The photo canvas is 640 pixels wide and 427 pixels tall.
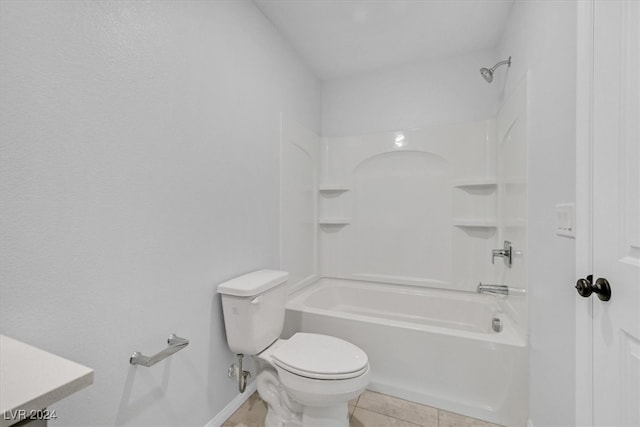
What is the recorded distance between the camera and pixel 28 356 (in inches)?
23.0

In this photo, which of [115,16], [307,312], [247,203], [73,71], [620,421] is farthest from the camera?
[307,312]

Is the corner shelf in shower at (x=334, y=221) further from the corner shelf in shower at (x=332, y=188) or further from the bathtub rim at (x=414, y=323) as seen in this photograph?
the bathtub rim at (x=414, y=323)

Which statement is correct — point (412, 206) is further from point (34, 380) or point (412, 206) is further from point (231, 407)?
point (34, 380)

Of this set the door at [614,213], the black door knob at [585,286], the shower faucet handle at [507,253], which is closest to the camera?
the door at [614,213]

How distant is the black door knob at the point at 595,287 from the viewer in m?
0.82

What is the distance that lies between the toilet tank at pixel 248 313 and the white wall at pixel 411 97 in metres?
1.81

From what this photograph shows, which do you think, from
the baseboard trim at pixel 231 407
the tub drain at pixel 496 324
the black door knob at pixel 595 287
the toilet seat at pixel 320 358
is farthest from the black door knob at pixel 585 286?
the baseboard trim at pixel 231 407

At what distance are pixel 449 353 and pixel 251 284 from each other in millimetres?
1231

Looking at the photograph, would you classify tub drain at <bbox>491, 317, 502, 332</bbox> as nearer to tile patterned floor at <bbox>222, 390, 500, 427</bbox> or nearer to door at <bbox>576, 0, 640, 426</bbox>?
tile patterned floor at <bbox>222, 390, 500, 427</bbox>

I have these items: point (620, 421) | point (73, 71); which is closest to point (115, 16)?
point (73, 71)

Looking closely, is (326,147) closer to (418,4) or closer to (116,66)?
(418,4)

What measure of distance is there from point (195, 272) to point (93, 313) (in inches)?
17.2

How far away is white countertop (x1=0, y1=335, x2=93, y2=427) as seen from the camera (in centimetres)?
42

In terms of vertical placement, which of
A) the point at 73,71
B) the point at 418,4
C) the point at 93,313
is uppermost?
the point at 418,4
